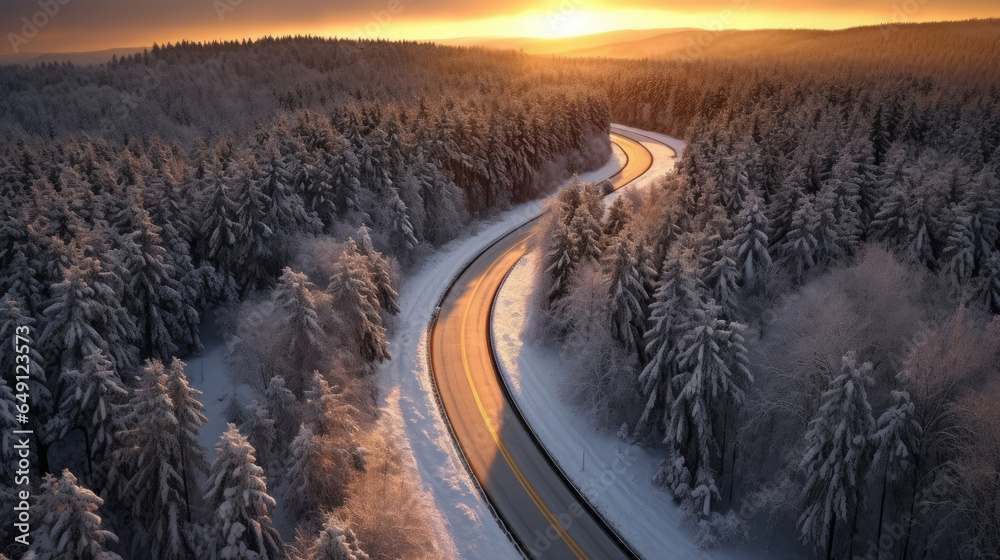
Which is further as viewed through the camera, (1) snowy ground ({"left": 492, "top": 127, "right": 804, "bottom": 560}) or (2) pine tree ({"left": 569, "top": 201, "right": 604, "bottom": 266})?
(2) pine tree ({"left": 569, "top": 201, "right": 604, "bottom": 266})

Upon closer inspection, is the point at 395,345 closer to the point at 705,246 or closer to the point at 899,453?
the point at 705,246

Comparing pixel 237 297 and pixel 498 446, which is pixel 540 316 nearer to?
pixel 498 446

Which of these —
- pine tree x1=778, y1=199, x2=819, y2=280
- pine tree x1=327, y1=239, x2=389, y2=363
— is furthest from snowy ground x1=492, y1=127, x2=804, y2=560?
pine tree x1=778, y1=199, x2=819, y2=280

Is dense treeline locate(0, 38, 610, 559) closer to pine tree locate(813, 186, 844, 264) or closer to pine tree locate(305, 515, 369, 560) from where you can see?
pine tree locate(305, 515, 369, 560)

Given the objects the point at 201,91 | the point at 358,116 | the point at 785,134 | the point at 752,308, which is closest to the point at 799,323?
the point at 752,308

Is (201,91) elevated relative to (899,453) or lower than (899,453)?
elevated

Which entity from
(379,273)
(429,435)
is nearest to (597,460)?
(429,435)
